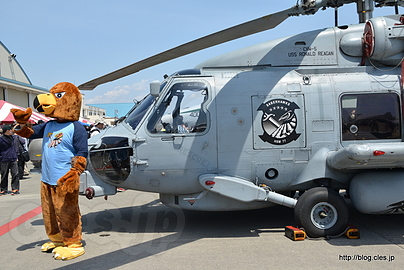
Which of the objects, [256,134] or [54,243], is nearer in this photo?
[54,243]

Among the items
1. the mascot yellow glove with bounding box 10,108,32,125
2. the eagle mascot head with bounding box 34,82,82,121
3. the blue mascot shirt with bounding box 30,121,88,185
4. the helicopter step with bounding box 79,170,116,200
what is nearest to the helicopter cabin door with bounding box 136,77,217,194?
the helicopter step with bounding box 79,170,116,200

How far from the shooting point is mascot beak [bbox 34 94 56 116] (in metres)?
4.81

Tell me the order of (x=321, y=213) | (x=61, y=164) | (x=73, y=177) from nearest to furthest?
(x=73, y=177) → (x=61, y=164) → (x=321, y=213)

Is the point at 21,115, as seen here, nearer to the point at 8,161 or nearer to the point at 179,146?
the point at 179,146

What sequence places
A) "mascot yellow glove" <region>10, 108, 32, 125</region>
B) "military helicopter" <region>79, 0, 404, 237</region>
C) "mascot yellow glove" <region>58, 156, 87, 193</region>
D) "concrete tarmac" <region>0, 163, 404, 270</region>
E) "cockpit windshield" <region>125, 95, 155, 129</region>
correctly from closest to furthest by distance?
"concrete tarmac" <region>0, 163, 404, 270</region>
"mascot yellow glove" <region>58, 156, 87, 193</region>
"mascot yellow glove" <region>10, 108, 32, 125</region>
"military helicopter" <region>79, 0, 404, 237</region>
"cockpit windshield" <region>125, 95, 155, 129</region>

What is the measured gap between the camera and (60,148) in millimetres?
4797

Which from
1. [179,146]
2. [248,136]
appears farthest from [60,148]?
[248,136]

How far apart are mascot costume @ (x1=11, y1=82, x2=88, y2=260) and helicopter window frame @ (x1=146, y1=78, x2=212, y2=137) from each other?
1148mm

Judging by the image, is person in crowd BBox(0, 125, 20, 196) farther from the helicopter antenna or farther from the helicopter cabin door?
the helicopter antenna

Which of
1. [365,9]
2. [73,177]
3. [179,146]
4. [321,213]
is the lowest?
[321,213]

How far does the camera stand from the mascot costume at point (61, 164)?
15.4 ft

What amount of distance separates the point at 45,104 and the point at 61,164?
0.81m

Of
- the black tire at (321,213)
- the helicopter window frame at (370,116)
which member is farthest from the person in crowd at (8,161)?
the helicopter window frame at (370,116)

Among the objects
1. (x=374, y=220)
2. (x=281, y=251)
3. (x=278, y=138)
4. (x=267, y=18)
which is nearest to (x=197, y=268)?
(x=281, y=251)
